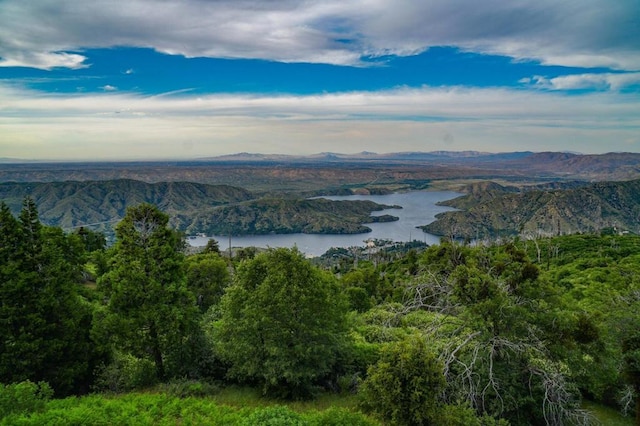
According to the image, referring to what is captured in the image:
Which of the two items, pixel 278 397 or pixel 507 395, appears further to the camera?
pixel 278 397

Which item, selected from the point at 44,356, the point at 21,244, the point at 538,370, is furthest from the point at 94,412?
the point at 538,370

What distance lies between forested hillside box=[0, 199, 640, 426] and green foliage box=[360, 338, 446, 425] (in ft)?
0.20

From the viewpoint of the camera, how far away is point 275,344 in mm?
16594

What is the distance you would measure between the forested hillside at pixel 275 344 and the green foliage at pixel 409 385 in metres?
0.06

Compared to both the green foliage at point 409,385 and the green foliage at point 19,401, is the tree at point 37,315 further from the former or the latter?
the green foliage at point 409,385

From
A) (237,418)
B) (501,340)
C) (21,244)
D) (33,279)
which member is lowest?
(237,418)

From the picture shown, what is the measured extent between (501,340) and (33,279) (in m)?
18.5

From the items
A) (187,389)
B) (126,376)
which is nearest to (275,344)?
(187,389)

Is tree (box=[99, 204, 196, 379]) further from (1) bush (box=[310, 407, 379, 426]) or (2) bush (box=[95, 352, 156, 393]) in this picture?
(1) bush (box=[310, 407, 379, 426])

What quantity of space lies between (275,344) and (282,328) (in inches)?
26.8

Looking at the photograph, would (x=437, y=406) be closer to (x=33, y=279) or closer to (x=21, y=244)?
(x=33, y=279)

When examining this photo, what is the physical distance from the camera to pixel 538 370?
14.6 m

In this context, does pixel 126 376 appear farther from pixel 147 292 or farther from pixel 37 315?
pixel 37 315

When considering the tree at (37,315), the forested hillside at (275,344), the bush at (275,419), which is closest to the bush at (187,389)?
the forested hillside at (275,344)
